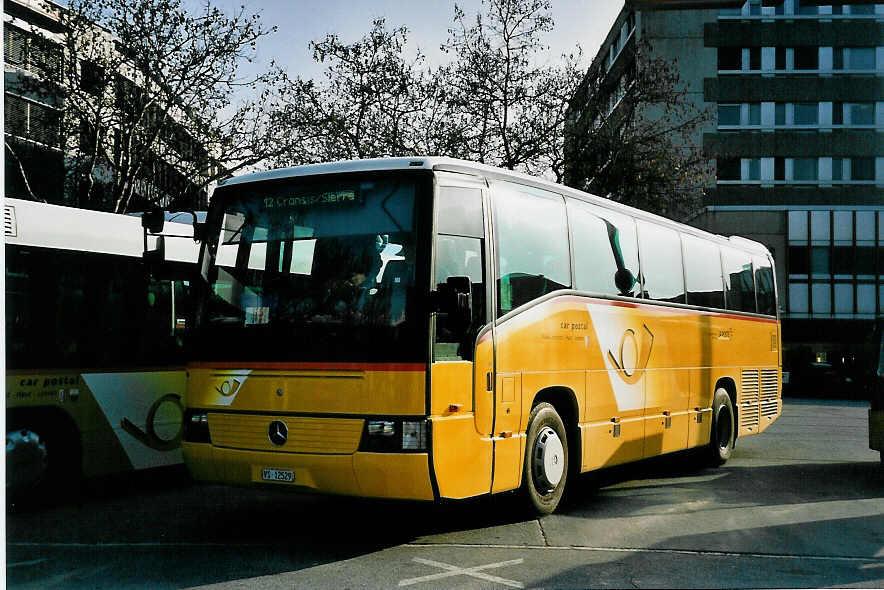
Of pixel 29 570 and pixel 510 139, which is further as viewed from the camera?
pixel 510 139

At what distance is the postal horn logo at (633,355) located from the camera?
11.1 metres

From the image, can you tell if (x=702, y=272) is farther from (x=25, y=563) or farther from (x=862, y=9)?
(x=862, y=9)

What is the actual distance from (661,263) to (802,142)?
→ 47.7 m

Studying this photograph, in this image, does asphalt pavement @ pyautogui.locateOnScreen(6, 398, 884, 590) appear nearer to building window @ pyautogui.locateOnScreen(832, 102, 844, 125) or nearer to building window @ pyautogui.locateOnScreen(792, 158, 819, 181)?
building window @ pyautogui.locateOnScreen(792, 158, 819, 181)

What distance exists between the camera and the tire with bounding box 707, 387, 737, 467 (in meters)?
13.9

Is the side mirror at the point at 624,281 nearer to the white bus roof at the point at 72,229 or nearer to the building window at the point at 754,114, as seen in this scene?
the white bus roof at the point at 72,229

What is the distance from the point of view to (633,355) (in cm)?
1142

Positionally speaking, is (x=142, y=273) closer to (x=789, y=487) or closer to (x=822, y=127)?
(x=789, y=487)

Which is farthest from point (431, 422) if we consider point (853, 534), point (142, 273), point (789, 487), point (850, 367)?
point (850, 367)

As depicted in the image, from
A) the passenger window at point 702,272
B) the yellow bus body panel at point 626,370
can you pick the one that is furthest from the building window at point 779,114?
the passenger window at point 702,272

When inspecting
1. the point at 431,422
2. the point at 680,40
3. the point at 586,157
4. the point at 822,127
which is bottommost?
the point at 431,422

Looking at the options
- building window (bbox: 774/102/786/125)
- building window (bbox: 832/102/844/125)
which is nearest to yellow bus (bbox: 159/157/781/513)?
building window (bbox: 774/102/786/125)

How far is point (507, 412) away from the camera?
341 inches

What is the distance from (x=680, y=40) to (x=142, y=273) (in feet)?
162
